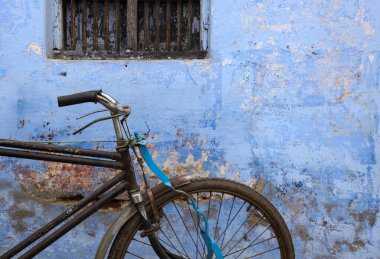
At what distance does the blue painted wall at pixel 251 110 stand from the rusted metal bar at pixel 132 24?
8.5 inches

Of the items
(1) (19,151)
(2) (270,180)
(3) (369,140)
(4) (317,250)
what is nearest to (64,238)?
(1) (19,151)

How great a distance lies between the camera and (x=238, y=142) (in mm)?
3203

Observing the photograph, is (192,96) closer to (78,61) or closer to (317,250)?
(78,61)

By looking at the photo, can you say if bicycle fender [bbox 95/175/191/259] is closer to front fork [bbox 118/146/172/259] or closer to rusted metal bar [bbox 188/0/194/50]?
front fork [bbox 118/146/172/259]

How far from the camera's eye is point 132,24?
334 centimetres

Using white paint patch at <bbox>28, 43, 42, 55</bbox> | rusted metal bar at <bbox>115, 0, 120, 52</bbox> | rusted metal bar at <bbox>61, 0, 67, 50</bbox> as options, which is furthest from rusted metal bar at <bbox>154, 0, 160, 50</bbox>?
white paint patch at <bbox>28, 43, 42, 55</bbox>

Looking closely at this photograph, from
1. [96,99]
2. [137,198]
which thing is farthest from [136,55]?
[137,198]

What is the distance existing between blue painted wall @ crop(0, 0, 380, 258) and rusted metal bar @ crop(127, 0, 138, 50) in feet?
0.70

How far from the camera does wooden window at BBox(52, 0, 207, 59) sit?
3.34 m

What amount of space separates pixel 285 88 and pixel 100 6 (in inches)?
49.9

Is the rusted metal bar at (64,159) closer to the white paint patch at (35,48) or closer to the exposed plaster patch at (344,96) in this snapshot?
the white paint patch at (35,48)

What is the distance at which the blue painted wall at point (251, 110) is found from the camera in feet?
10.4

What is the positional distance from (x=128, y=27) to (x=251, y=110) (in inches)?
36.5

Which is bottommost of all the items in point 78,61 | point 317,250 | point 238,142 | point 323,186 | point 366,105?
point 317,250
